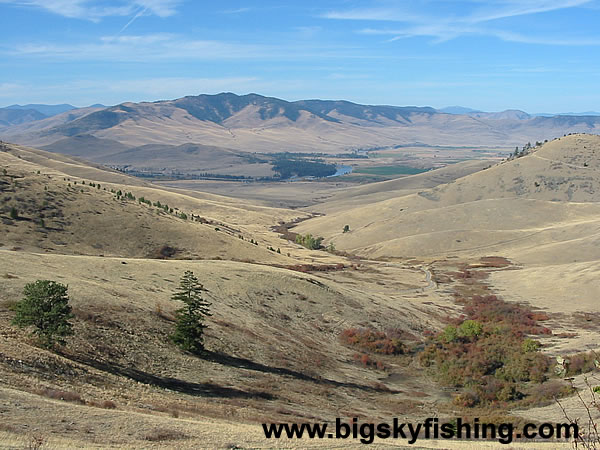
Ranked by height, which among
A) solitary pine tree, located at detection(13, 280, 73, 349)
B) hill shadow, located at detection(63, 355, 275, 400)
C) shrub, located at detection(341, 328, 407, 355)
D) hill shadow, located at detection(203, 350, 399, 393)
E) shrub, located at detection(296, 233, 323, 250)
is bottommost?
shrub, located at detection(296, 233, 323, 250)

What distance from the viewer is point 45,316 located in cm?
2688

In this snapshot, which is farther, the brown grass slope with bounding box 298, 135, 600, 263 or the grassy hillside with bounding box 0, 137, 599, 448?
the brown grass slope with bounding box 298, 135, 600, 263

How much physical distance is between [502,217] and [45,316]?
437 feet

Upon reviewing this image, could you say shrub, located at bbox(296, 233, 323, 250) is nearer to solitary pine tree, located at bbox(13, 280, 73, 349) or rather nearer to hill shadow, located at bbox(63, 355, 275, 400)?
hill shadow, located at bbox(63, 355, 275, 400)

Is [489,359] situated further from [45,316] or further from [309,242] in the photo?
[309,242]

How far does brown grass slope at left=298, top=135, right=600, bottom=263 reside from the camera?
116000mm

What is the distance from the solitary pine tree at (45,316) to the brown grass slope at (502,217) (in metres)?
90.5

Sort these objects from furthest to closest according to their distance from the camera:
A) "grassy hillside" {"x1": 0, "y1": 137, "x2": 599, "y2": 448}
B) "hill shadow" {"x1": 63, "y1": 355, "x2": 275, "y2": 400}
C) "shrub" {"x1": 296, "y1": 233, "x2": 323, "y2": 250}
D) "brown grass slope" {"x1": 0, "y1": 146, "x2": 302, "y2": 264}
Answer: "shrub" {"x1": 296, "y1": 233, "x2": 323, "y2": 250} < "brown grass slope" {"x1": 0, "y1": 146, "x2": 302, "y2": 264} < "hill shadow" {"x1": 63, "y1": 355, "x2": 275, "y2": 400} < "grassy hillside" {"x1": 0, "y1": 137, "x2": 599, "y2": 448}

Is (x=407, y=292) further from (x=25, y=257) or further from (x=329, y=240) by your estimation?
(x=329, y=240)

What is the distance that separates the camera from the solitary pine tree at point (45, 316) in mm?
26797

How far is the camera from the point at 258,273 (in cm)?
5722

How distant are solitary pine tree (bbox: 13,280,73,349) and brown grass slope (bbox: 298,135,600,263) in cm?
9051

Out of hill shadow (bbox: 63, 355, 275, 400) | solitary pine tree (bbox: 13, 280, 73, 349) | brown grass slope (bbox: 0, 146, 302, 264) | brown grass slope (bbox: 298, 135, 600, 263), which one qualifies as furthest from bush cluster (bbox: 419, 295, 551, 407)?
brown grass slope (bbox: 298, 135, 600, 263)

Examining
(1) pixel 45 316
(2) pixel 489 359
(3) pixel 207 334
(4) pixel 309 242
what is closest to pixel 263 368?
(3) pixel 207 334
